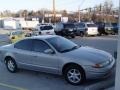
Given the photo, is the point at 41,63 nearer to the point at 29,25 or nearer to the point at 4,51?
the point at 4,51

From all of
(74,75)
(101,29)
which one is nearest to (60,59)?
(74,75)

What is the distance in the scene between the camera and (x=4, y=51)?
10625 millimetres

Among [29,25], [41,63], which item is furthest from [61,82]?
[29,25]

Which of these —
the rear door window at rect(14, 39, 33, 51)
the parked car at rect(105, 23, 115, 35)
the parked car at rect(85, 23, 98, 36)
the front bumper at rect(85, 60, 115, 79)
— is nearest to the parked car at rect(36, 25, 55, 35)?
the parked car at rect(85, 23, 98, 36)

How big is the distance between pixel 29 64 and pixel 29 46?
2.11ft

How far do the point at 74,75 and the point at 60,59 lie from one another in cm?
68

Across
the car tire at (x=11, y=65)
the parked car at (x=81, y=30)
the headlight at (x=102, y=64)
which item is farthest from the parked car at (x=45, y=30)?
the headlight at (x=102, y=64)

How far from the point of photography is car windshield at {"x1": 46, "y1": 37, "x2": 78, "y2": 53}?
899cm

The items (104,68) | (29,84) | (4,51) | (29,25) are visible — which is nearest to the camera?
(104,68)

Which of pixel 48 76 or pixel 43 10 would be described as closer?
pixel 48 76

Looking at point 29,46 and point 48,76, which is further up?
point 29,46

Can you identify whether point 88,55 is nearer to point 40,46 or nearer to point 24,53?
point 40,46

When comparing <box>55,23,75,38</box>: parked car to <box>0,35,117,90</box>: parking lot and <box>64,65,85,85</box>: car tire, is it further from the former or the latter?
<box>64,65,85,85</box>: car tire

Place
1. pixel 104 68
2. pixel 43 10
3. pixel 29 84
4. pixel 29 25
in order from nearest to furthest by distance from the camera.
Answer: pixel 104 68, pixel 29 84, pixel 29 25, pixel 43 10
